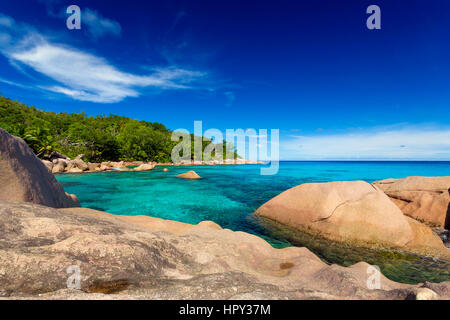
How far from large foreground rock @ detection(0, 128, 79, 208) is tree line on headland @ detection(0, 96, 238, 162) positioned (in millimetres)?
24607

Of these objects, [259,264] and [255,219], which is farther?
[255,219]

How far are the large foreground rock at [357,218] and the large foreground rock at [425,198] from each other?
7.00 ft

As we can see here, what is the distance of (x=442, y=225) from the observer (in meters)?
6.18

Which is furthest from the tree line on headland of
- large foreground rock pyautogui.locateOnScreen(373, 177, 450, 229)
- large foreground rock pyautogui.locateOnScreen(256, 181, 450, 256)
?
large foreground rock pyautogui.locateOnScreen(373, 177, 450, 229)

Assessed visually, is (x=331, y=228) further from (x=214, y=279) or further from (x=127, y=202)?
(x=127, y=202)

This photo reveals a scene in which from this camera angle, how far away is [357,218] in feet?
17.1

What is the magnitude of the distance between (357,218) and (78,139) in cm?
4118

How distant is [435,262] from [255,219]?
449cm

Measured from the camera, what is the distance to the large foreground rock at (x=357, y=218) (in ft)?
15.8

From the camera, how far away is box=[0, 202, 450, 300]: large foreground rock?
154cm
